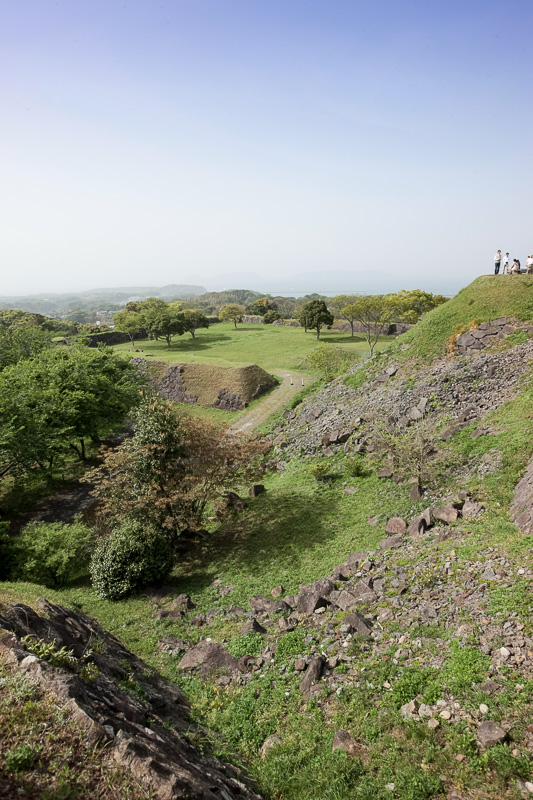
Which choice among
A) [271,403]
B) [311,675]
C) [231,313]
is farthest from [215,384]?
[231,313]

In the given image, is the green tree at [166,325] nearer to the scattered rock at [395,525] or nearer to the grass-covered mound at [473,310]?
the grass-covered mound at [473,310]

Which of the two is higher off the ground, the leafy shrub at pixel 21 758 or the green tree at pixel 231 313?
the green tree at pixel 231 313

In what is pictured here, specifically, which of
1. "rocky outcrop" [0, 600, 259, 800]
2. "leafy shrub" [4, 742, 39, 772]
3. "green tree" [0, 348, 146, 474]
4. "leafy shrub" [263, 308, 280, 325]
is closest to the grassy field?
"rocky outcrop" [0, 600, 259, 800]

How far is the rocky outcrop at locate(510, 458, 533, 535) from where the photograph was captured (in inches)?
448

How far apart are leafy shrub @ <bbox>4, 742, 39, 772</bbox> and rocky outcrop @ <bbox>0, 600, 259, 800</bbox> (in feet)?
2.25

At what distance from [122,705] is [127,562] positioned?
7.78m

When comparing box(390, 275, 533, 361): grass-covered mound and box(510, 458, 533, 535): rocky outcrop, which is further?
box(390, 275, 533, 361): grass-covered mound

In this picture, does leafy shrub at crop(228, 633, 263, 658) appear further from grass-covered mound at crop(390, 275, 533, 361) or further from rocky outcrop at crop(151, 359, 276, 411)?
rocky outcrop at crop(151, 359, 276, 411)

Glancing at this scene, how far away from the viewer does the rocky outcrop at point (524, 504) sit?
11367 millimetres

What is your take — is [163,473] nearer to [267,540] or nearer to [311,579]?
[267,540]

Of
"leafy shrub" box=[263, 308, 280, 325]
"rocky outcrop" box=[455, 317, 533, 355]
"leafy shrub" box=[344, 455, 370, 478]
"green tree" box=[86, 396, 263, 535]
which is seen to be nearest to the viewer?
"green tree" box=[86, 396, 263, 535]

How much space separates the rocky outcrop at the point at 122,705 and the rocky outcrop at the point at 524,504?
9476 mm

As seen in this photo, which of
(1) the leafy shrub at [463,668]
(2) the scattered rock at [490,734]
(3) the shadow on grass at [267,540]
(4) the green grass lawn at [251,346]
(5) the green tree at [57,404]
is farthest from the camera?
(4) the green grass lawn at [251,346]

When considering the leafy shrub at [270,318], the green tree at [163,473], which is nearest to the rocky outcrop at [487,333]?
the green tree at [163,473]
